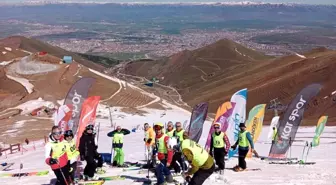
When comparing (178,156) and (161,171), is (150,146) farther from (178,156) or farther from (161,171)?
(161,171)

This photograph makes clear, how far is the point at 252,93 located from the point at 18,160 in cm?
6584

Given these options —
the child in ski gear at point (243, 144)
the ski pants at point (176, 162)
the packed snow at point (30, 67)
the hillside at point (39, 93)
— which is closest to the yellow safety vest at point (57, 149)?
the ski pants at point (176, 162)

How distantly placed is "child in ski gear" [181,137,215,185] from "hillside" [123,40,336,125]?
43.6m

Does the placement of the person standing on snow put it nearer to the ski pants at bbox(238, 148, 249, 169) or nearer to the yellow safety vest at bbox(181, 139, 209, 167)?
the ski pants at bbox(238, 148, 249, 169)

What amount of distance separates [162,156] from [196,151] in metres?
3.80

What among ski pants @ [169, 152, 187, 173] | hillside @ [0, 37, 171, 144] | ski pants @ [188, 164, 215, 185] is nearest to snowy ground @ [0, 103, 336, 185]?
ski pants @ [169, 152, 187, 173]

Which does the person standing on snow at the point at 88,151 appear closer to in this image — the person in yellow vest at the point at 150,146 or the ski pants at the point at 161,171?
the person in yellow vest at the point at 150,146

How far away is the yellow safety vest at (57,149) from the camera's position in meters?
13.1

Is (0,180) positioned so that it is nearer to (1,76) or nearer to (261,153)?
(261,153)

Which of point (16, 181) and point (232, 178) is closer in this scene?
point (232, 178)

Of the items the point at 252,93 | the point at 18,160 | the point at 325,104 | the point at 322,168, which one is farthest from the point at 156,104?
the point at 322,168

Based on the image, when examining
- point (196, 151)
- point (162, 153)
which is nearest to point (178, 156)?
point (162, 153)

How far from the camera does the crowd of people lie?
11477 mm

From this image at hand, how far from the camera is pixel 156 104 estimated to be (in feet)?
252
